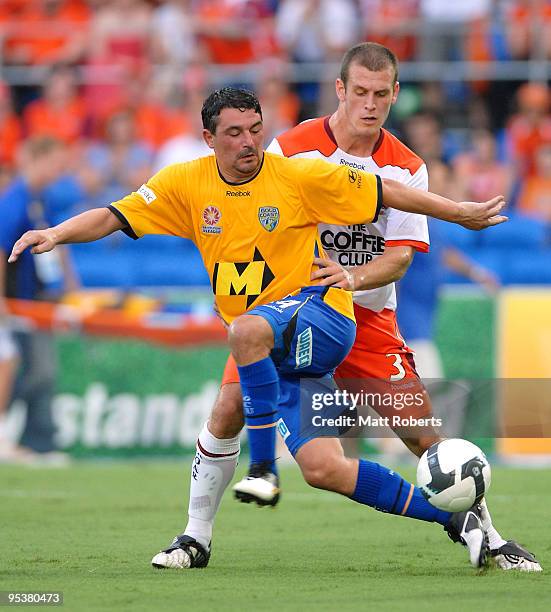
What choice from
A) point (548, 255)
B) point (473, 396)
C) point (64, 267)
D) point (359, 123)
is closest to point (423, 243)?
point (359, 123)

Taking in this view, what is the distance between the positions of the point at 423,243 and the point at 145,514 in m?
3.17

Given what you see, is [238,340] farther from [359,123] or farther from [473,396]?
[473,396]

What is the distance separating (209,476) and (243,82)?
9.88 meters

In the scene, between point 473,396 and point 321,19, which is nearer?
point 473,396

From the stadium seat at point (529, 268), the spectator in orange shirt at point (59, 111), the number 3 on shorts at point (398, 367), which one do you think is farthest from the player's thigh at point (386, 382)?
the spectator in orange shirt at point (59, 111)

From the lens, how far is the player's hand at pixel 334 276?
6.02 m

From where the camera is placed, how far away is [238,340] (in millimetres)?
5828

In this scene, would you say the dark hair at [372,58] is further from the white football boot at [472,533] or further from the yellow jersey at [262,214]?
the white football boot at [472,533]

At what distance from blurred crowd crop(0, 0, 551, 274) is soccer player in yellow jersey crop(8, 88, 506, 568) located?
849 cm

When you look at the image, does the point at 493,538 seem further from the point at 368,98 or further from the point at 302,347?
the point at 368,98

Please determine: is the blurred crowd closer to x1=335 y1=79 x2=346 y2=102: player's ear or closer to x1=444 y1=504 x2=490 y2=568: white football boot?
x1=335 y1=79 x2=346 y2=102: player's ear

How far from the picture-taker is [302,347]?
19.8 ft

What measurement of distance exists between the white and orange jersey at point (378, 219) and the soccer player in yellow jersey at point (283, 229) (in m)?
0.50

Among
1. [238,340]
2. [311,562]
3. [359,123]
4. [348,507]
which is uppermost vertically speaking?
[359,123]
